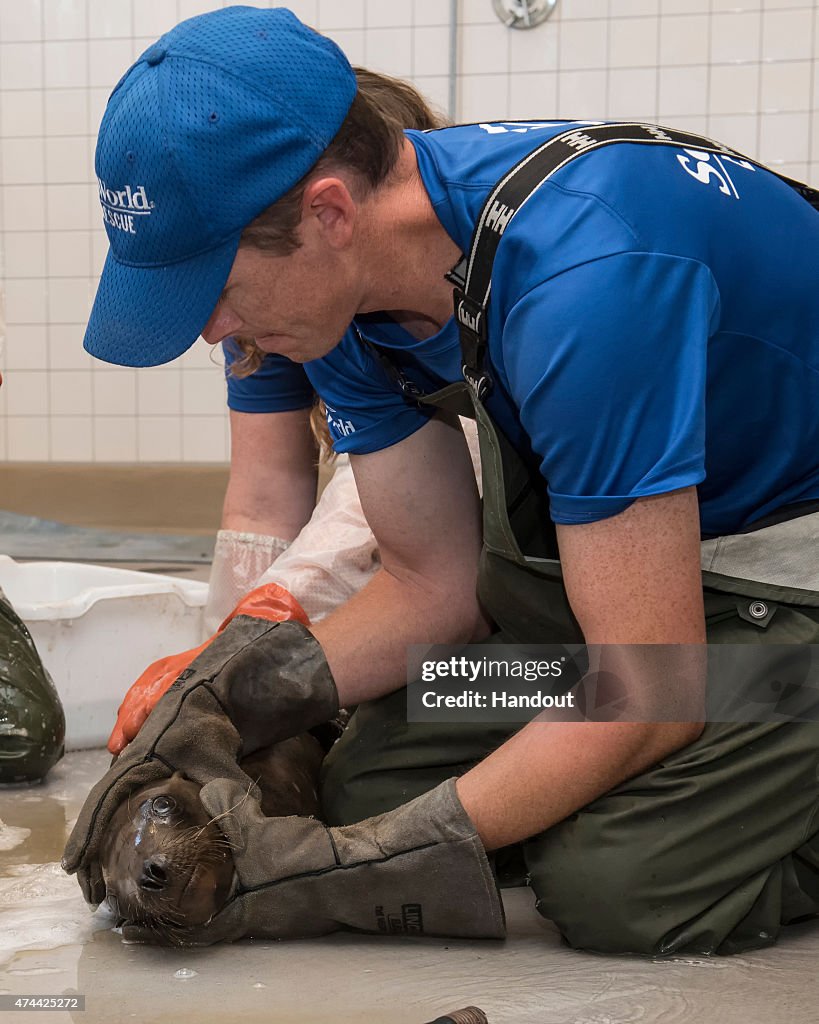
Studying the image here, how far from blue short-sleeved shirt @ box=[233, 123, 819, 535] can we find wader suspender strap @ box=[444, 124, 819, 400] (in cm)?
1

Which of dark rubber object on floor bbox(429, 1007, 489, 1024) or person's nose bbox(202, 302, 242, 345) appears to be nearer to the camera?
dark rubber object on floor bbox(429, 1007, 489, 1024)

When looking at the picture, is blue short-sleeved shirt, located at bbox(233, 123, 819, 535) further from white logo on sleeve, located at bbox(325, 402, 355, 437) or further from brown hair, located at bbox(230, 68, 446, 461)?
white logo on sleeve, located at bbox(325, 402, 355, 437)

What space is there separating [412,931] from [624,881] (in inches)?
9.8

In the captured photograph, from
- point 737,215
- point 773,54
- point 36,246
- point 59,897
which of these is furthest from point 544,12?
point 59,897

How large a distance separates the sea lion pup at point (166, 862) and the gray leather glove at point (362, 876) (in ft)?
0.06

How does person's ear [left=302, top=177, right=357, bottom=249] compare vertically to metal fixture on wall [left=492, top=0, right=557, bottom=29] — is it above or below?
below

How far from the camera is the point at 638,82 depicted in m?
4.53

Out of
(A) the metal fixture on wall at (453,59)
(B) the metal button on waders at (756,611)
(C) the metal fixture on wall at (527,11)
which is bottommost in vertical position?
(B) the metal button on waders at (756,611)

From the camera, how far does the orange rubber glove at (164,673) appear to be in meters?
1.66

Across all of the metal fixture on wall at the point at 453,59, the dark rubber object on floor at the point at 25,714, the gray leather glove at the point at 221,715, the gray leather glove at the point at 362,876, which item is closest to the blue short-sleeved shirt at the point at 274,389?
the dark rubber object on floor at the point at 25,714

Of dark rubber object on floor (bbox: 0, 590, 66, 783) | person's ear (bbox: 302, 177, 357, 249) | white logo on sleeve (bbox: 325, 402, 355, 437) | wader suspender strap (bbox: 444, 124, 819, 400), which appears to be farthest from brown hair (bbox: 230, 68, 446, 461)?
dark rubber object on floor (bbox: 0, 590, 66, 783)

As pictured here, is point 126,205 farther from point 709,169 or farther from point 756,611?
point 756,611

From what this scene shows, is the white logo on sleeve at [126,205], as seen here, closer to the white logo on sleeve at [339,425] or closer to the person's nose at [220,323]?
the person's nose at [220,323]

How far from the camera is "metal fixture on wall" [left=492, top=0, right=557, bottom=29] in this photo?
454 cm
